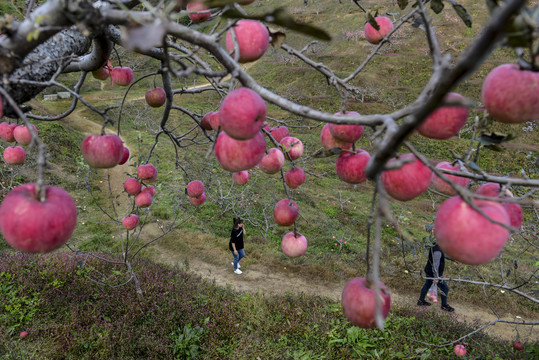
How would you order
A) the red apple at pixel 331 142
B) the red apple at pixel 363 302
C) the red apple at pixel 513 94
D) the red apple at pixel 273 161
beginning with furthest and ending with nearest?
the red apple at pixel 273 161 < the red apple at pixel 331 142 < the red apple at pixel 363 302 < the red apple at pixel 513 94

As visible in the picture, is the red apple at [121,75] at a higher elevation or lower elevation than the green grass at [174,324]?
higher

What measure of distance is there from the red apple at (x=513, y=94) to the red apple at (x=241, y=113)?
2.24 ft

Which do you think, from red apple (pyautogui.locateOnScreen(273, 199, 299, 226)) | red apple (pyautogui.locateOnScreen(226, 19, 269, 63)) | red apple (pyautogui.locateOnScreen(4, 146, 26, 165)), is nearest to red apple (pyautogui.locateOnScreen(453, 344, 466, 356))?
red apple (pyautogui.locateOnScreen(273, 199, 299, 226))

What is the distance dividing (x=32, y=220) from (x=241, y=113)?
2.17ft

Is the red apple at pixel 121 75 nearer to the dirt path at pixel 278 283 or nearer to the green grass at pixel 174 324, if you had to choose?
the green grass at pixel 174 324

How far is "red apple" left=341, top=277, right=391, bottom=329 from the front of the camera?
1.10m

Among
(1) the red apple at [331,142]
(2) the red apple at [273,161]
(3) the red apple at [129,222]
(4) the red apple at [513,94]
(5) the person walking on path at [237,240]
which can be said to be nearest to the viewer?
(4) the red apple at [513,94]

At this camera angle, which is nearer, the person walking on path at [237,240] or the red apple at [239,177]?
the red apple at [239,177]

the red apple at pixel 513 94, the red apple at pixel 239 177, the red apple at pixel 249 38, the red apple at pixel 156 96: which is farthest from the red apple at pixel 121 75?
the red apple at pixel 513 94

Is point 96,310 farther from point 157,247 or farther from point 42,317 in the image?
point 157,247

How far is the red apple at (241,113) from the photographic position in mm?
937

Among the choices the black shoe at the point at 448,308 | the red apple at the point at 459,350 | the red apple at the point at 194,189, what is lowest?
the black shoe at the point at 448,308

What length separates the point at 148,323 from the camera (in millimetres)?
4832

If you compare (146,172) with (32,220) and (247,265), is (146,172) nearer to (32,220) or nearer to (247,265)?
(32,220)
